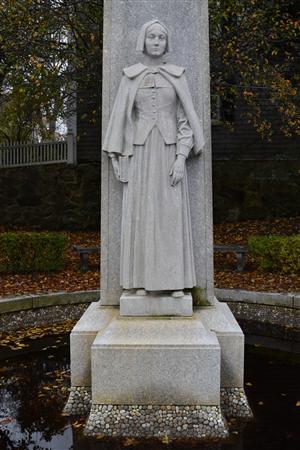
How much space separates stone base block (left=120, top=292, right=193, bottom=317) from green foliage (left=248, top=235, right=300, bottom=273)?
5.13 meters

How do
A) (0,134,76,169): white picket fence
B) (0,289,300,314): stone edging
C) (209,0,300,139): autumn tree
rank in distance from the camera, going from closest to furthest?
(0,289,300,314): stone edging
(209,0,300,139): autumn tree
(0,134,76,169): white picket fence

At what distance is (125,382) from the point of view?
330 centimetres

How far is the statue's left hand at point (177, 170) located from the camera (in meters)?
3.63

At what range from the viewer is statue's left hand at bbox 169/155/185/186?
3.63 metres

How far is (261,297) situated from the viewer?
251 inches

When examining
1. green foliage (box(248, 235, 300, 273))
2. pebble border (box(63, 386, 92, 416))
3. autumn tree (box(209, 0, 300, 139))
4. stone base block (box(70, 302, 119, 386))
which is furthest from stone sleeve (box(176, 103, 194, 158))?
autumn tree (box(209, 0, 300, 139))

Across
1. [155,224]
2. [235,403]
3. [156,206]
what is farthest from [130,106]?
[235,403]

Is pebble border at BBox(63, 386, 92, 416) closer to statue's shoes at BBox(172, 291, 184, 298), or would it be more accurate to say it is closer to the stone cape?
statue's shoes at BBox(172, 291, 184, 298)

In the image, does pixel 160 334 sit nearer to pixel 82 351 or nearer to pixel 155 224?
pixel 82 351

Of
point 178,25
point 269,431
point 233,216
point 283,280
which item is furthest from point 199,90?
point 233,216

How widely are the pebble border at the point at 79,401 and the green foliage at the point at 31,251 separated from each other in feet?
17.5

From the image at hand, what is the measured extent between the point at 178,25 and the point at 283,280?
5.12m

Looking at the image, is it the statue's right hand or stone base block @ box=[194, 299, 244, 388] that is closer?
stone base block @ box=[194, 299, 244, 388]

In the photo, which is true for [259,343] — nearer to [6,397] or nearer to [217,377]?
[217,377]
